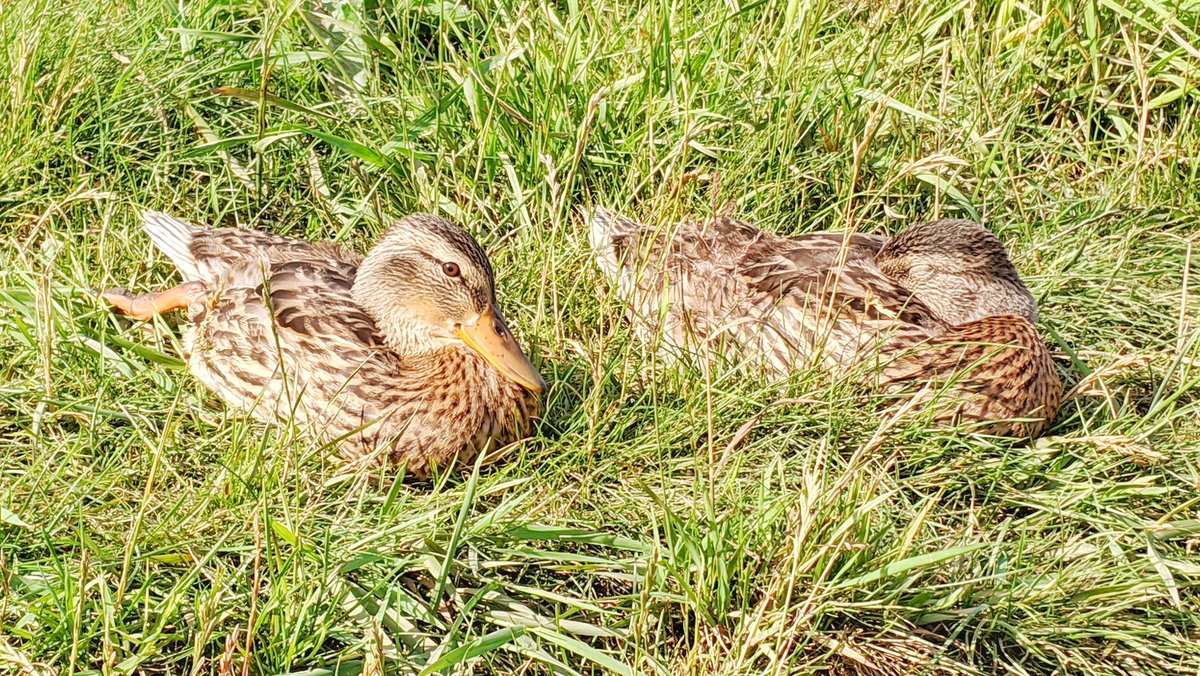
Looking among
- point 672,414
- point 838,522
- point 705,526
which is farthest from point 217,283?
point 838,522

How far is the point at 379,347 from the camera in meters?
4.50

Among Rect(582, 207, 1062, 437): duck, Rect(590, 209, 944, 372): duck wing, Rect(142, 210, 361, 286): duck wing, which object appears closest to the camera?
Rect(582, 207, 1062, 437): duck

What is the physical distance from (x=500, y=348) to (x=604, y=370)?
1.16 feet

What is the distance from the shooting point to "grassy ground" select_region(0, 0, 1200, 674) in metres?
3.49

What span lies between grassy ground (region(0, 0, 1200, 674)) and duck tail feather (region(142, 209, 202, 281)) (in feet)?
0.30

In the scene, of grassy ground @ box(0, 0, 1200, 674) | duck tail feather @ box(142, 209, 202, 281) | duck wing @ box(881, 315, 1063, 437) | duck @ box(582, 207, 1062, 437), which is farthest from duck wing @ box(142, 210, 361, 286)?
duck wing @ box(881, 315, 1063, 437)

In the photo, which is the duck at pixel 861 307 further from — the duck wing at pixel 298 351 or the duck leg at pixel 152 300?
the duck leg at pixel 152 300

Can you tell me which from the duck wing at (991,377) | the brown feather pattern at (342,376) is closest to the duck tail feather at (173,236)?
the brown feather pattern at (342,376)

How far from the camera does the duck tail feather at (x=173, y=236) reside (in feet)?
16.1

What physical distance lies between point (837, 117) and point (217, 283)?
Result: 8.18 feet

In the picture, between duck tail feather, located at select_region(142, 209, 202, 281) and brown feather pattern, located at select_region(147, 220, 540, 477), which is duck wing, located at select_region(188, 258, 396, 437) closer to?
brown feather pattern, located at select_region(147, 220, 540, 477)

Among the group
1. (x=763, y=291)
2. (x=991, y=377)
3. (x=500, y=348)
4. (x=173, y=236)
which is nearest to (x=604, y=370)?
(x=500, y=348)

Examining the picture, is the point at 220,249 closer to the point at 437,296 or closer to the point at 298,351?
the point at 298,351

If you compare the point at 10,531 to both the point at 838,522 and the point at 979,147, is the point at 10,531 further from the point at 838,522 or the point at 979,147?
the point at 979,147
